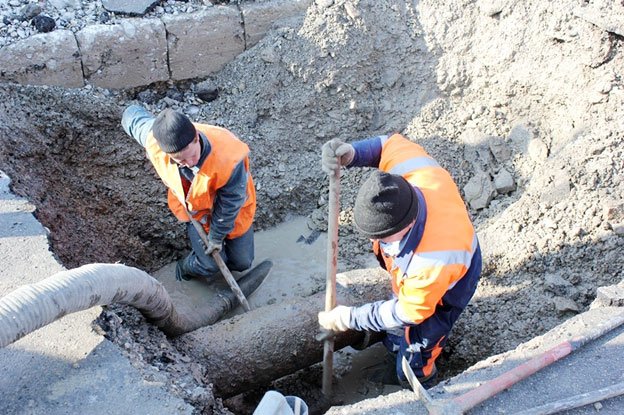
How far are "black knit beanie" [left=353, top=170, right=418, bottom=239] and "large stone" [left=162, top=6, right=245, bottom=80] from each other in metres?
3.07

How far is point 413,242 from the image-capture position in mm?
2635

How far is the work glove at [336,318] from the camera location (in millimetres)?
3002

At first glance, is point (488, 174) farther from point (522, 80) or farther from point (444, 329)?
point (444, 329)

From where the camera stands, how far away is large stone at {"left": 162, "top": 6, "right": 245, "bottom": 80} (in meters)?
4.81

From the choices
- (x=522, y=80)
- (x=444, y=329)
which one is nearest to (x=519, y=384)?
(x=444, y=329)

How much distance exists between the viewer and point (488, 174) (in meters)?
4.39

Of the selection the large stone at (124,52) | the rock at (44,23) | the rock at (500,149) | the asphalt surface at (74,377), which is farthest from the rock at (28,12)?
the rock at (500,149)

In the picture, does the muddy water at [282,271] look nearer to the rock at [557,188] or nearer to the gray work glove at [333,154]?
the gray work glove at [333,154]

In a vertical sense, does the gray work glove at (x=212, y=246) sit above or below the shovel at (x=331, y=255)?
below

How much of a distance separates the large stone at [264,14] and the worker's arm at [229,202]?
1976mm

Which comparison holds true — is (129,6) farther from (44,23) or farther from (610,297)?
(610,297)

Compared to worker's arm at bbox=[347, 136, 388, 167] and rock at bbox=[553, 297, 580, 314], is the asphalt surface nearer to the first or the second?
worker's arm at bbox=[347, 136, 388, 167]

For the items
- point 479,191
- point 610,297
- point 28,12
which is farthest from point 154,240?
point 610,297

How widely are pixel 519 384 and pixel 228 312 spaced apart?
2381 mm
